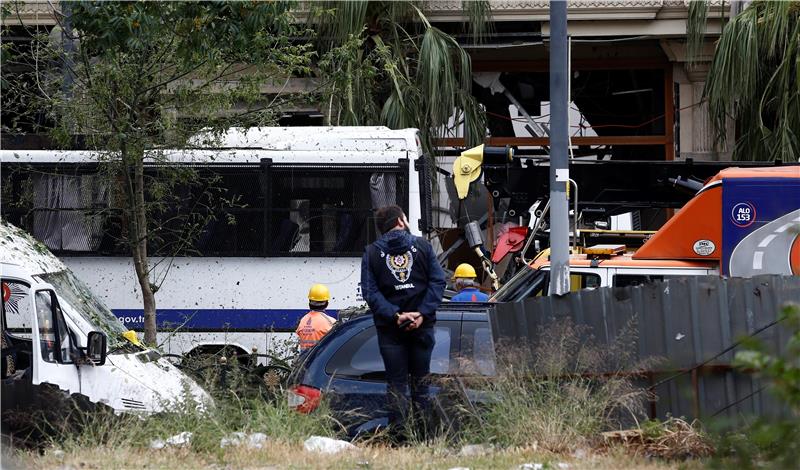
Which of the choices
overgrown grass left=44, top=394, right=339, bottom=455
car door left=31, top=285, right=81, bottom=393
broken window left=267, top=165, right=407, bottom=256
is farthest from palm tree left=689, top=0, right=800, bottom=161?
car door left=31, top=285, right=81, bottom=393

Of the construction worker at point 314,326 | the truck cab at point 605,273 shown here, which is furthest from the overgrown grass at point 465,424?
the truck cab at point 605,273

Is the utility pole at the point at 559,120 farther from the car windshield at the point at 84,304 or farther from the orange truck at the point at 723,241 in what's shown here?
the car windshield at the point at 84,304

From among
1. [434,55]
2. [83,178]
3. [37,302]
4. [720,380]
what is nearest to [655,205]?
[434,55]

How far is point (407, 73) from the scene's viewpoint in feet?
57.1

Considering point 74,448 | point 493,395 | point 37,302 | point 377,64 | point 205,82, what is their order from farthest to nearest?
point 377,64 < point 205,82 < point 37,302 < point 493,395 < point 74,448

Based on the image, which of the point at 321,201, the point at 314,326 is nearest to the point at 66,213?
the point at 321,201

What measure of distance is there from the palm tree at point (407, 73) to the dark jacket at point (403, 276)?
8657 mm

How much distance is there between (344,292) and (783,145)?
315 inches

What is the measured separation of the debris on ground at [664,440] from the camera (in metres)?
6.60

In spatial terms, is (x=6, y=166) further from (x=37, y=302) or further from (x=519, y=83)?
(x=519, y=83)

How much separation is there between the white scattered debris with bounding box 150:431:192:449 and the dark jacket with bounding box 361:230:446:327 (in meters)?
1.56

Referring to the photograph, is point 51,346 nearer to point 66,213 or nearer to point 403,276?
point 403,276

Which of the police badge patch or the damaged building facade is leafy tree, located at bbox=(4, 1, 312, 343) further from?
the damaged building facade

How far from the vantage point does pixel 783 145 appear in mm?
16516
